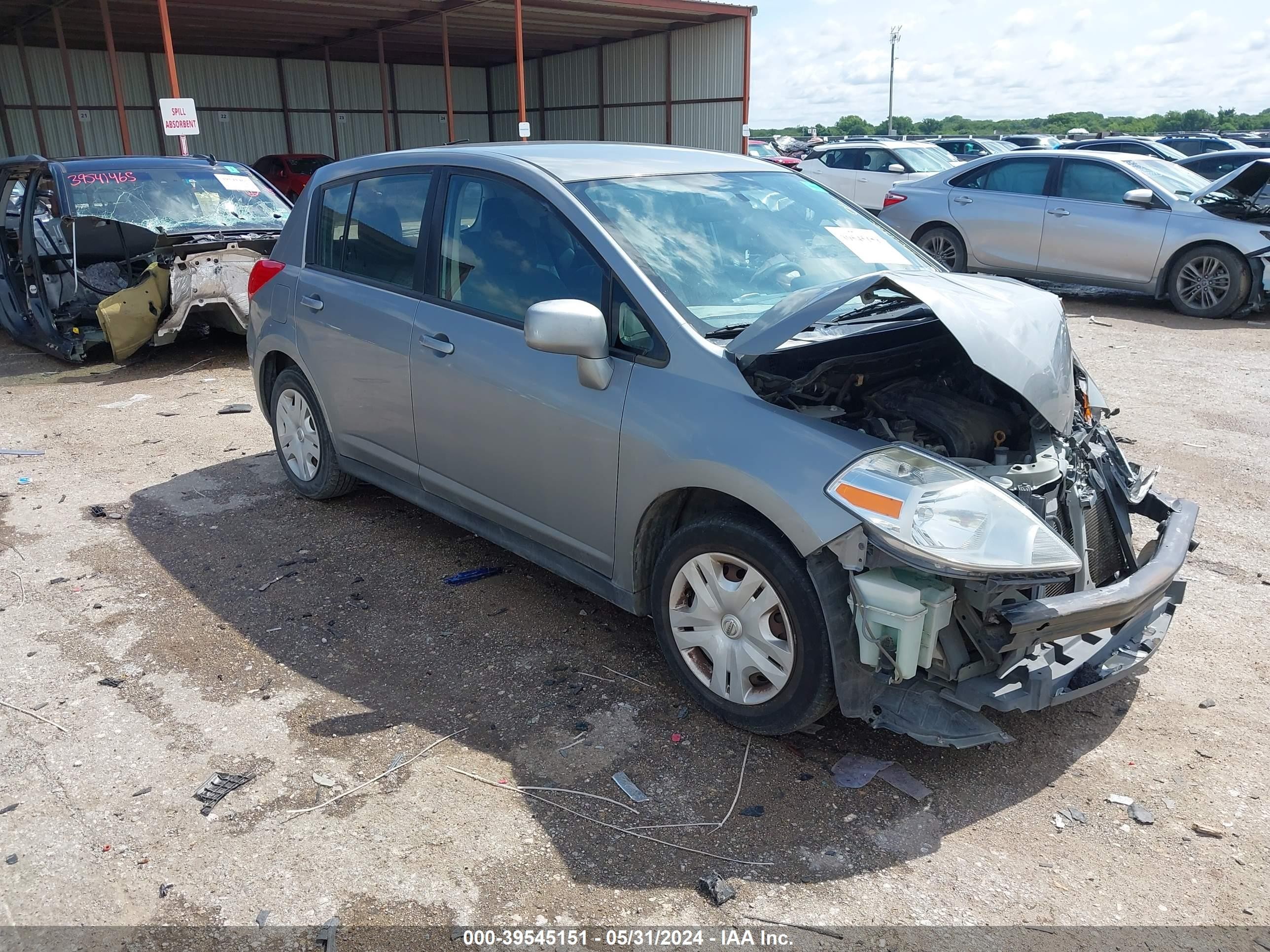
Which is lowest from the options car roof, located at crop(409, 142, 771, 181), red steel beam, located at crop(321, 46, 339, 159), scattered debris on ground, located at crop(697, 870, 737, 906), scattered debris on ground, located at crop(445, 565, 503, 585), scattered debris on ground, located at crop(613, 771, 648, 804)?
scattered debris on ground, located at crop(445, 565, 503, 585)

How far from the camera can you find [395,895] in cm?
258

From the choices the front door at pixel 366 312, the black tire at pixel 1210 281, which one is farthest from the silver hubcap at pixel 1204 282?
the front door at pixel 366 312

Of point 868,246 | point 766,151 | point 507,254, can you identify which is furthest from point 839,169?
point 766,151

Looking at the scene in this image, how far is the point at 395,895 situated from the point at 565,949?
0.51 metres

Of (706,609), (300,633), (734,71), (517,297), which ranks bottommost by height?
(300,633)

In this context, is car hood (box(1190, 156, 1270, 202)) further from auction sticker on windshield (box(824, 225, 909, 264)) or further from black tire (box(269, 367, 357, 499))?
black tire (box(269, 367, 357, 499))

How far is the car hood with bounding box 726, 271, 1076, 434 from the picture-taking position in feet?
9.59

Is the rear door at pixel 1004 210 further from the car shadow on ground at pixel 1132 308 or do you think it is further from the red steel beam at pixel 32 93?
the red steel beam at pixel 32 93

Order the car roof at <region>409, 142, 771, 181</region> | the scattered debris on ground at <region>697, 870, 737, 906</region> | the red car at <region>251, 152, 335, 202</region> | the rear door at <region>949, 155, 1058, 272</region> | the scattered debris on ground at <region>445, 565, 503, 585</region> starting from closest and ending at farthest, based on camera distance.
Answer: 1. the scattered debris on ground at <region>697, 870, 737, 906</region>
2. the car roof at <region>409, 142, 771, 181</region>
3. the scattered debris on ground at <region>445, 565, 503, 585</region>
4. the rear door at <region>949, 155, 1058, 272</region>
5. the red car at <region>251, 152, 335, 202</region>

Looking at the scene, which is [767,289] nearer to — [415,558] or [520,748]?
[520,748]

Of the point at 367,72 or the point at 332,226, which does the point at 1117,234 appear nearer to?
the point at 332,226

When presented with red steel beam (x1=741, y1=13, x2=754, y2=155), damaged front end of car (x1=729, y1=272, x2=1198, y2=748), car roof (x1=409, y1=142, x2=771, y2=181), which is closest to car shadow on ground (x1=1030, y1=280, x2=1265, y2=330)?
car roof (x1=409, y1=142, x2=771, y2=181)

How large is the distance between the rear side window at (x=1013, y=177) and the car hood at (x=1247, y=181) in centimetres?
162

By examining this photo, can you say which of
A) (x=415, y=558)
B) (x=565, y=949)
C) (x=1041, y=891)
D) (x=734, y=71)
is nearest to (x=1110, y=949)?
(x=1041, y=891)
